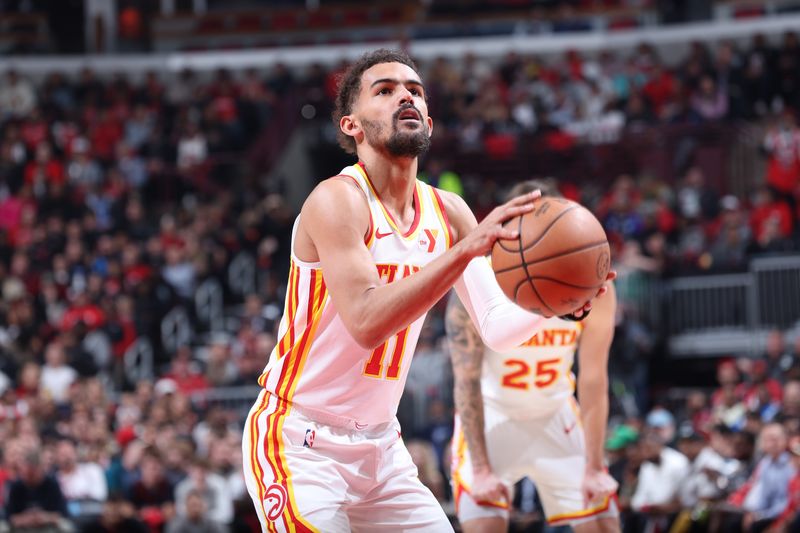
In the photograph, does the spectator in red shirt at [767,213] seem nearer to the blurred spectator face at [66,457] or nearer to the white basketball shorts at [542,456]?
the blurred spectator face at [66,457]

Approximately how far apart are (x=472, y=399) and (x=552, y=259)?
2.62 metres

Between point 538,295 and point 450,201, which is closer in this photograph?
point 538,295

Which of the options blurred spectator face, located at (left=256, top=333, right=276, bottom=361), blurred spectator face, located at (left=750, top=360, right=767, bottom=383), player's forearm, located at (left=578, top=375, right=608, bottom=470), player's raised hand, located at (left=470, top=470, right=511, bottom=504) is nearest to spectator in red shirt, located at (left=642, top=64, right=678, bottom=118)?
blurred spectator face, located at (left=750, top=360, right=767, bottom=383)

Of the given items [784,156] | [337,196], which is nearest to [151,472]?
[337,196]

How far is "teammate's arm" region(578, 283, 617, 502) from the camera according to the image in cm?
702

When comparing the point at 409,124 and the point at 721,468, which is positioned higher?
the point at 409,124

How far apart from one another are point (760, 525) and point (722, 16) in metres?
17.2

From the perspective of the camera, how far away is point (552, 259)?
4602 millimetres

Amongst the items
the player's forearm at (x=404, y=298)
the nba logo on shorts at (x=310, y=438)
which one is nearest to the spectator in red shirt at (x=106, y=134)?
the nba logo on shorts at (x=310, y=438)

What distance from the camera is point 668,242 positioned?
17.8m

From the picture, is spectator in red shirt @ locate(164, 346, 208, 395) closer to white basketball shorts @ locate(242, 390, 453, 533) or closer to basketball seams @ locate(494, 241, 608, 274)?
white basketball shorts @ locate(242, 390, 453, 533)

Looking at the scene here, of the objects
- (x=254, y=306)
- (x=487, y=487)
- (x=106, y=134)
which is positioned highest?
(x=106, y=134)

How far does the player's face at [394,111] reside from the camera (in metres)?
5.12

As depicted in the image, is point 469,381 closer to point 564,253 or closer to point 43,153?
point 564,253
